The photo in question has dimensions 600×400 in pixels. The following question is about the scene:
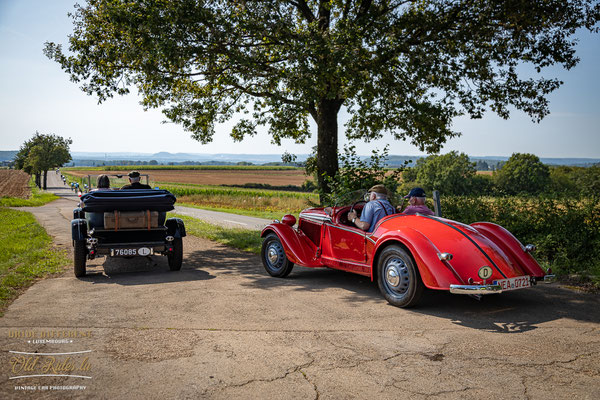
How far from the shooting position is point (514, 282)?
17.3 feet

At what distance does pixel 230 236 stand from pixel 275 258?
5.81 meters

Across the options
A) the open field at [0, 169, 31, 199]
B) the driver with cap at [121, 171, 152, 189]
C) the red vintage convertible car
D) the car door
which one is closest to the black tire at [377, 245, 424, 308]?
the red vintage convertible car

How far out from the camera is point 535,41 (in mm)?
12422

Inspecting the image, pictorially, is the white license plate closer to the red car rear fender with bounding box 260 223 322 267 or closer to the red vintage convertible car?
the red vintage convertible car

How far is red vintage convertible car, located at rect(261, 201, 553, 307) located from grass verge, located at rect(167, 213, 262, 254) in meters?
4.34

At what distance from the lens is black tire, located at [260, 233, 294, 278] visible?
303 inches

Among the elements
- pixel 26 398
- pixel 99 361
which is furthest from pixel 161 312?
pixel 26 398

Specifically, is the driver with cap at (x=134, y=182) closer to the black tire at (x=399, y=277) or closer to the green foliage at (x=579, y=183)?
the black tire at (x=399, y=277)

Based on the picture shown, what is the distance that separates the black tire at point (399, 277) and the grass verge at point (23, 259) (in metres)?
4.59

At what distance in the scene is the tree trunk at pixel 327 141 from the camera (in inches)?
547

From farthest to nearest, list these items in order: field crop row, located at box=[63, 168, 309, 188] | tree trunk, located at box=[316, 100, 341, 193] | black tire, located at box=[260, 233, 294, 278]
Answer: field crop row, located at box=[63, 168, 309, 188]
tree trunk, located at box=[316, 100, 341, 193]
black tire, located at box=[260, 233, 294, 278]
